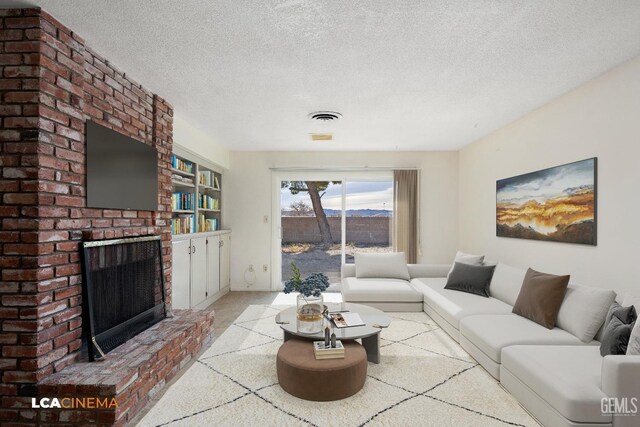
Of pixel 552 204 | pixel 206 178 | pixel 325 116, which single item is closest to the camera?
pixel 552 204

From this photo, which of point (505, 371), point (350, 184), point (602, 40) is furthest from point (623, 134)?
point (350, 184)

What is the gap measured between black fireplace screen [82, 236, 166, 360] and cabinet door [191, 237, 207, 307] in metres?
1.11

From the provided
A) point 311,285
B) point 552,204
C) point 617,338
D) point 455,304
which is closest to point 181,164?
point 311,285

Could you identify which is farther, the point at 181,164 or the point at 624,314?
the point at 181,164

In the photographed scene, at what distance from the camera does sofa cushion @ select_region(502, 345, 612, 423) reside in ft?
6.15

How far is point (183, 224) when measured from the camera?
14.5ft

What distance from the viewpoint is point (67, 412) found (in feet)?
6.63

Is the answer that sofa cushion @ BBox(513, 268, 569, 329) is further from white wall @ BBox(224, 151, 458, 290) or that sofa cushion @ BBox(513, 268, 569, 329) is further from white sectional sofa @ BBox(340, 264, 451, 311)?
white wall @ BBox(224, 151, 458, 290)

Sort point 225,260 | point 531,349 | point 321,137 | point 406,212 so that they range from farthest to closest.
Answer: point 406,212 < point 225,260 < point 321,137 < point 531,349

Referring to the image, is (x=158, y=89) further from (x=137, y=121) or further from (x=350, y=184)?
(x=350, y=184)

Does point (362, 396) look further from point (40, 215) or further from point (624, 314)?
point (40, 215)

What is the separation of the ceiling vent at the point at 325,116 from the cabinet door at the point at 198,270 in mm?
2210

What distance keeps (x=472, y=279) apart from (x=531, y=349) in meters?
1.77

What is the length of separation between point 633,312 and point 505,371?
3.01 feet
